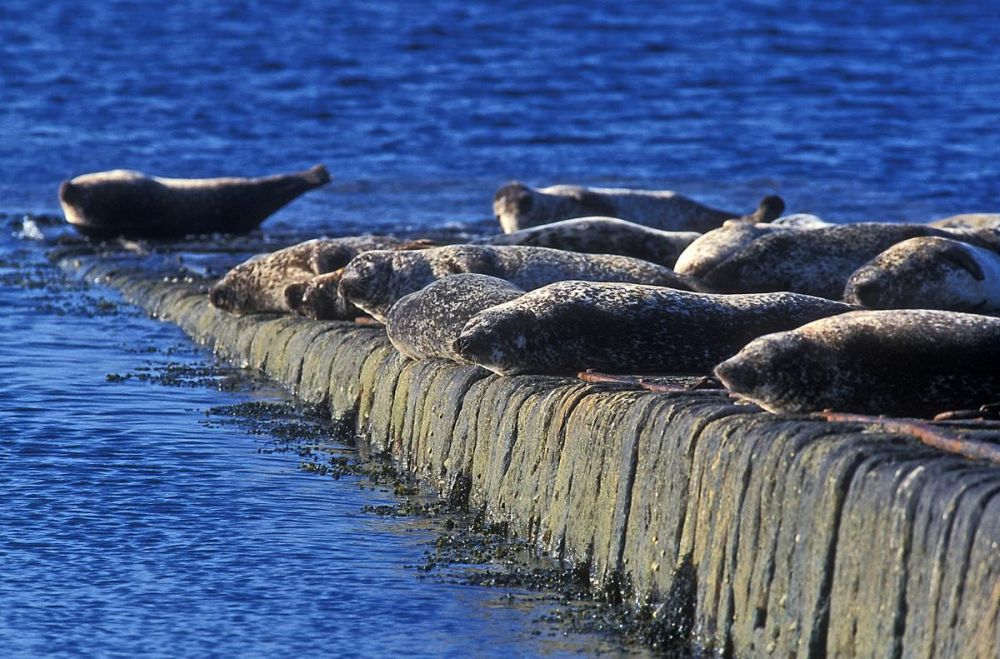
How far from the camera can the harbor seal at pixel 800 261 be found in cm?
859

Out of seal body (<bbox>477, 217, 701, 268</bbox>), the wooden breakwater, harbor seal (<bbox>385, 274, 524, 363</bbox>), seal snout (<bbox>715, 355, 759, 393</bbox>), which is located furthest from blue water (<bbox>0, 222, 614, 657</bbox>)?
seal body (<bbox>477, 217, 701, 268</bbox>)

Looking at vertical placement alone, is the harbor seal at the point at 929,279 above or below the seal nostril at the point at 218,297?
above

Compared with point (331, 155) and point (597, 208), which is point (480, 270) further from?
point (331, 155)

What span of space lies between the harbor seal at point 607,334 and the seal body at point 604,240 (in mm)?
3302

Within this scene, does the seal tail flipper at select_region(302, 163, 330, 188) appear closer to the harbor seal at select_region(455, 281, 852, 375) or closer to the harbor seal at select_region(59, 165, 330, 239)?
the harbor seal at select_region(59, 165, 330, 239)

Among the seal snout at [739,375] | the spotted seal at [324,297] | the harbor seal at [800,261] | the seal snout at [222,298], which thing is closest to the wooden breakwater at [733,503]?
the seal snout at [739,375]

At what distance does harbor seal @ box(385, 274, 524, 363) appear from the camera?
23.5 ft

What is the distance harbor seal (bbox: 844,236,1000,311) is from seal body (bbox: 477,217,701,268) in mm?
1985

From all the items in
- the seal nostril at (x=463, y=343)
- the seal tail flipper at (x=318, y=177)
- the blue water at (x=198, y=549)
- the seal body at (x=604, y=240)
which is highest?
the seal tail flipper at (x=318, y=177)

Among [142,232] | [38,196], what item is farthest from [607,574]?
[38,196]

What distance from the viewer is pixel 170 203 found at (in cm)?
1652

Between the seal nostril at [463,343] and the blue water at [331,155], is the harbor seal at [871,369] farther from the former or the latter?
the seal nostril at [463,343]

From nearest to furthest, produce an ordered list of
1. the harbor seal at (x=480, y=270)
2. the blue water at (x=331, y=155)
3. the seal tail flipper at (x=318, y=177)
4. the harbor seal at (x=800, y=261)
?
the blue water at (x=331, y=155) → the harbor seal at (x=480, y=270) → the harbor seal at (x=800, y=261) → the seal tail flipper at (x=318, y=177)

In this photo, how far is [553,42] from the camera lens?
4288cm
